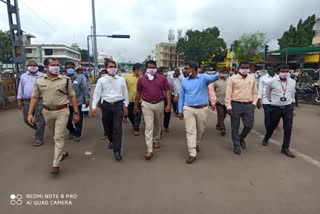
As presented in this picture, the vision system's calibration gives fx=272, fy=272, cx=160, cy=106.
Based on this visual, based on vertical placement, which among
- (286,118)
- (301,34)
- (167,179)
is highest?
(301,34)

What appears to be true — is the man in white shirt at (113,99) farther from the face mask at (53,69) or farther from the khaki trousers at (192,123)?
the khaki trousers at (192,123)

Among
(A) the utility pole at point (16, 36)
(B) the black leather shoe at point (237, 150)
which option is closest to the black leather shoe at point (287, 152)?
(B) the black leather shoe at point (237, 150)

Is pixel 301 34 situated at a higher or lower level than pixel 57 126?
higher

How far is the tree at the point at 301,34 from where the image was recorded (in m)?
43.9

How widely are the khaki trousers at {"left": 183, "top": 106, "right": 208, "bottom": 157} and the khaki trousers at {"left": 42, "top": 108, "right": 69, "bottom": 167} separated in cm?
200

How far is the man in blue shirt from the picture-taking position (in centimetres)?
466

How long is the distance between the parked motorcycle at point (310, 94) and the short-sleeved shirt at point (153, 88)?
10235 mm

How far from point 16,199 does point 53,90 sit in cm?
163

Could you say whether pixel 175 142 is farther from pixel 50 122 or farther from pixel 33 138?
pixel 33 138

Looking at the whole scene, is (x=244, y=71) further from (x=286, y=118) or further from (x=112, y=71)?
(x=112, y=71)

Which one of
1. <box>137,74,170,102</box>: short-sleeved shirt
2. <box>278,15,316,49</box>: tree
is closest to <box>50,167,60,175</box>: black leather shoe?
<box>137,74,170,102</box>: short-sleeved shirt

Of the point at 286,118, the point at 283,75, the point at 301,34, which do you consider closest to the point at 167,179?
the point at 286,118

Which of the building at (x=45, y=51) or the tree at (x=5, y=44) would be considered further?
the building at (x=45, y=51)

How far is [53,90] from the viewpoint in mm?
4191
